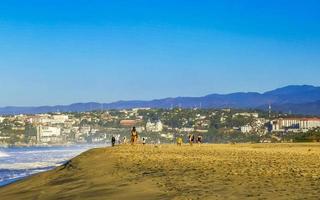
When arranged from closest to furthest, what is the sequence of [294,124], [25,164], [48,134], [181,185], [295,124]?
[181,185] → [25,164] → [295,124] → [294,124] → [48,134]

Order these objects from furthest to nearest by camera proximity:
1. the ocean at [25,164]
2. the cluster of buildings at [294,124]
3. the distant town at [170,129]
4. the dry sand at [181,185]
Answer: the distant town at [170,129] → the cluster of buildings at [294,124] → the ocean at [25,164] → the dry sand at [181,185]

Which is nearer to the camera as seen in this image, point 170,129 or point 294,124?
point 294,124

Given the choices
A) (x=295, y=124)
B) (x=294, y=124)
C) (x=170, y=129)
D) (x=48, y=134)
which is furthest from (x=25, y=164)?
(x=48, y=134)

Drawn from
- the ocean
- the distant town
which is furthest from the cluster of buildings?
the ocean

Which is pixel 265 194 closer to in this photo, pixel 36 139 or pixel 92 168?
pixel 92 168

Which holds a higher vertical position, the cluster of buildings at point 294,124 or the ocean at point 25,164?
the cluster of buildings at point 294,124

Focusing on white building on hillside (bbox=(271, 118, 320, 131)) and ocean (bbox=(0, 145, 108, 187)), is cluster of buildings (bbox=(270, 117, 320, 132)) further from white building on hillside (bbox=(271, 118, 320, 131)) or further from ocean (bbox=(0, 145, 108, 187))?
ocean (bbox=(0, 145, 108, 187))

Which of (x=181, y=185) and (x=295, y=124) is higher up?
(x=295, y=124)

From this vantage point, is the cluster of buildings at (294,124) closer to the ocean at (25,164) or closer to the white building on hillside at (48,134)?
the white building on hillside at (48,134)

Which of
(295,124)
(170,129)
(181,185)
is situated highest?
(295,124)

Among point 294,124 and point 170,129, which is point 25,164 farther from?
point 170,129

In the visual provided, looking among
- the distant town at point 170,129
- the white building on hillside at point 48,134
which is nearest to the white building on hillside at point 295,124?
the distant town at point 170,129

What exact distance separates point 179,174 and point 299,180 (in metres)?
4.36

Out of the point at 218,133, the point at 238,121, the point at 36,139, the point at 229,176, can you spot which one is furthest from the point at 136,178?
the point at 36,139
